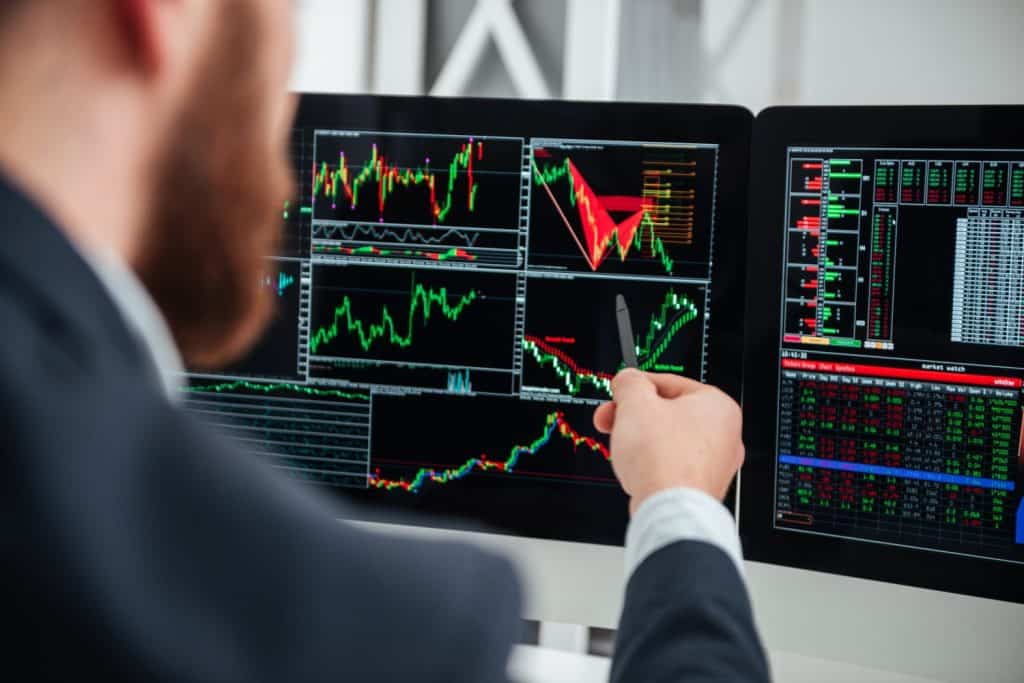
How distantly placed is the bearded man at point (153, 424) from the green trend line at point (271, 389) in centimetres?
58

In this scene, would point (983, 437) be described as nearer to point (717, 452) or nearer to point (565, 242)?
point (717, 452)

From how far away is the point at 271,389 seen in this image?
95 centimetres

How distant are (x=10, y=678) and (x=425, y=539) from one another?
5.0 inches

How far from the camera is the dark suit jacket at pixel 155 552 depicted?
0.23m

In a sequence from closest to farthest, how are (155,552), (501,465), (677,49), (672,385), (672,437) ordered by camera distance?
1. (155,552)
2. (672,437)
3. (672,385)
4. (501,465)
5. (677,49)

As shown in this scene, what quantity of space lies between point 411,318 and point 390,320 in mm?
22

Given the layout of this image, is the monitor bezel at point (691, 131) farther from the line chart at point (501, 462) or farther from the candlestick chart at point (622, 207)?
the line chart at point (501, 462)

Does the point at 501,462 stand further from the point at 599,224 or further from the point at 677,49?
the point at 677,49

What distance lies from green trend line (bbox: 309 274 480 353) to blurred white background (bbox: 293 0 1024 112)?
0.49 meters

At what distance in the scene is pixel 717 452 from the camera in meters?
0.69

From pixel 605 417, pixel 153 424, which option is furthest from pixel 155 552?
pixel 605 417

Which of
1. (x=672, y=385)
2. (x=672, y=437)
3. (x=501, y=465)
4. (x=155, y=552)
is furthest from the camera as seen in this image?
(x=501, y=465)

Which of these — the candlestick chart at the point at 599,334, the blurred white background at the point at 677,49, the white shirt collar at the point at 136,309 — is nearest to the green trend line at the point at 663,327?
the candlestick chart at the point at 599,334

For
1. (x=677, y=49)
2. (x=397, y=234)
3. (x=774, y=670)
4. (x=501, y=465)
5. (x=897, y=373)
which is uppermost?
(x=677, y=49)
